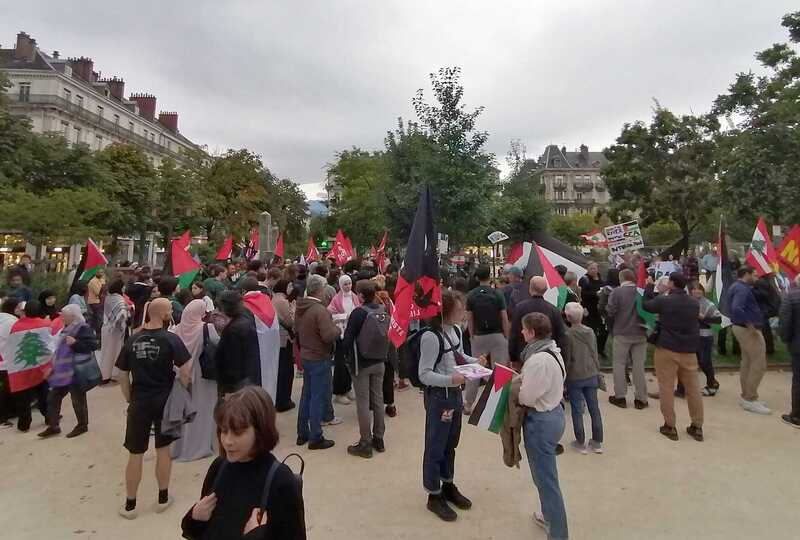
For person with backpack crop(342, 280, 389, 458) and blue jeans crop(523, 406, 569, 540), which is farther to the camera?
person with backpack crop(342, 280, 389, 458)

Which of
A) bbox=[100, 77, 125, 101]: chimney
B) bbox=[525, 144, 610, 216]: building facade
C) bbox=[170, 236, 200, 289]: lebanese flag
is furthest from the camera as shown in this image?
bbox=[525, 144, 610, 216]: building facade

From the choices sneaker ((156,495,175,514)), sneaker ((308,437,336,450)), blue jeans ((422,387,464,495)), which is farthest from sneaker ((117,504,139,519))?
blue jeans ((422,387,464,495))

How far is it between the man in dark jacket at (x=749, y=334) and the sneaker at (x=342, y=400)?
613 cm

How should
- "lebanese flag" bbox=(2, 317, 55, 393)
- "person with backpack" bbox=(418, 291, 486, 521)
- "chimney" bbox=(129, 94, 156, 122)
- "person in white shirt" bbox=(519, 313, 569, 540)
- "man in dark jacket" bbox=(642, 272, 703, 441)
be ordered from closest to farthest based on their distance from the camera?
"person in white shirt" bbox=(519, 313, 569, 540) < "person with backpack" bbox=(418, 291, 486, 521) < "man in dark jacket" bbox=(642, 272, 703, 441) < "lebanese flag" bbox=(2, 317, 55, 393) < "chimney" bbox=(129, 94, 156, 122)

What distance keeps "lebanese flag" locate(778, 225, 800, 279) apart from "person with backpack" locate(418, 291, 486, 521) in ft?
24.2

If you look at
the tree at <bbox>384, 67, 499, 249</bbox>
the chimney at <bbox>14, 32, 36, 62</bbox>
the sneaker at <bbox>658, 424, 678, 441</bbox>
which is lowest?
the sneaker at <bbox>658, 424, 678, 441</bbox>

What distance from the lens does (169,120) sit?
6444 cm

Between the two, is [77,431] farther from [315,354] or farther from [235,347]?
[315,354]

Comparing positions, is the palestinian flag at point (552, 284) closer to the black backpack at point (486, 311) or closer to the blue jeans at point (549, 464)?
the black backpack at point (486, 311)

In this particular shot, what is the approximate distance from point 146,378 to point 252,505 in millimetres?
2761

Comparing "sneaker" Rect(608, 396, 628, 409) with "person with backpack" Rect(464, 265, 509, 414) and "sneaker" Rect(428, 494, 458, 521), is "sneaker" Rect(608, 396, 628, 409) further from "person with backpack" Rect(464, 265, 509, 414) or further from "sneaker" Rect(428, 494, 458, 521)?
"sneaker" Rect(428, 494, 458, 521)

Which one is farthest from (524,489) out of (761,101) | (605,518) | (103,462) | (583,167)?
(583,167)

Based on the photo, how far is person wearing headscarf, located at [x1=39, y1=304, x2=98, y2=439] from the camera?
5.79m

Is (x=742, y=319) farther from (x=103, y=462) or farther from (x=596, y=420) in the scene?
(x=103, y=462)
